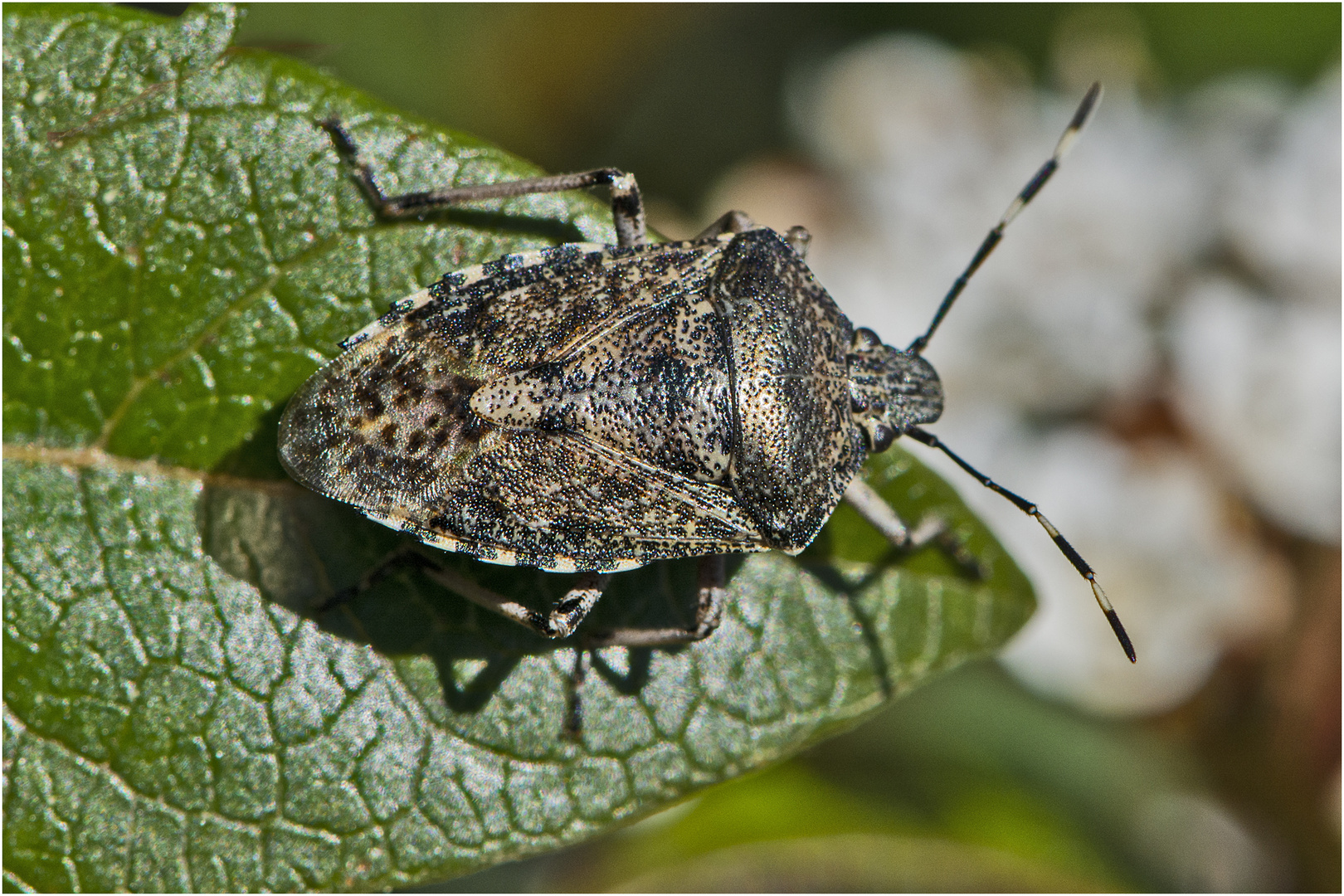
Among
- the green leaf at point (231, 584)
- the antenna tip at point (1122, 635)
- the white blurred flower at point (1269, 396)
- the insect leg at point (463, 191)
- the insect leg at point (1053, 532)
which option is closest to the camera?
the green leaf at point (231, 584)

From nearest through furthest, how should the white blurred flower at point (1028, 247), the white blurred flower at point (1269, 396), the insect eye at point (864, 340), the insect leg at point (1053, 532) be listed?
the insect leg at point (1053, 532) < the insect eye at point (864, 340) < the white blurred flower at point (1269, 396) < the white blurred flower at point (1028, 247)

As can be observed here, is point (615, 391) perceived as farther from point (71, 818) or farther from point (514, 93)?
point (514, 93)

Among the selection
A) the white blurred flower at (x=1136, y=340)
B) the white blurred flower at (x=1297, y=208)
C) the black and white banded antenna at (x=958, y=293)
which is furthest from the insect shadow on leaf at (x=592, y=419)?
the white blurred flower at (x=1297, y=208)

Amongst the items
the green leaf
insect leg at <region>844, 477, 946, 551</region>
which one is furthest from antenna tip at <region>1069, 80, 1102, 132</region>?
the green leaf

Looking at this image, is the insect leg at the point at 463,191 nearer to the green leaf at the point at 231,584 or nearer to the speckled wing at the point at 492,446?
the green leaf at the point at 231,584

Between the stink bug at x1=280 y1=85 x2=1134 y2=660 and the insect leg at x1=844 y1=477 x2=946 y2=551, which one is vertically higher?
the stink bug at x1=280 y1=85 x2=1134 y2=660

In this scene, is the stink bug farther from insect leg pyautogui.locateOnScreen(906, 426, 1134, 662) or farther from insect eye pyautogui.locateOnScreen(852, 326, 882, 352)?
insect eye pyautogui.locateOnScreen(852, 326, 882, 352)

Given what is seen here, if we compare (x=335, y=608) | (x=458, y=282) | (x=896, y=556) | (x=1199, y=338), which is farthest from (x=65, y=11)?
(x=1199, y=338)
